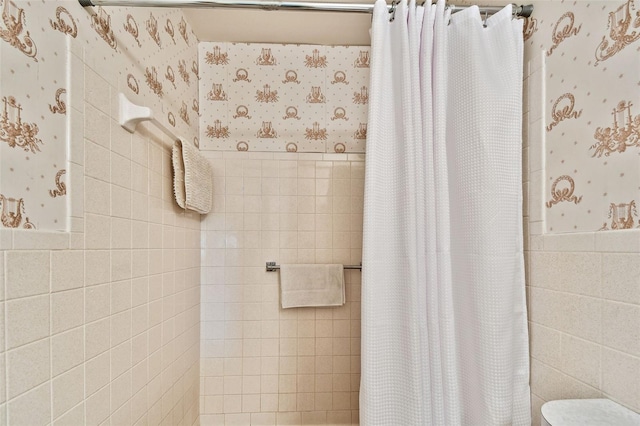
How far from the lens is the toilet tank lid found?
0.71m

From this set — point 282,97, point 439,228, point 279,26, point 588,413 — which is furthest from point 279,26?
point 588,413

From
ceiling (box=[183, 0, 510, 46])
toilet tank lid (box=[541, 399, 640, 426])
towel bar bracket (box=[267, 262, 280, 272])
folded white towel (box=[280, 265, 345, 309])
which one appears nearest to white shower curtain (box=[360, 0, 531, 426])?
toilet tank lid (box=[541, 399, 640, 426])

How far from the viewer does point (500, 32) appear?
1.02 m

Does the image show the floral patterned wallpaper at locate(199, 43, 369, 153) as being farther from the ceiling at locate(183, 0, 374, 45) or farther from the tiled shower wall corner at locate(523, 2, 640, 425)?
the tiled shower wall corner at locate(523, 2, 640, 425)

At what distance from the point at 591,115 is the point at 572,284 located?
0.46m

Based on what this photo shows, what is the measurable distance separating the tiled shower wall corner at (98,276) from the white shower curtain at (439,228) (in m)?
0.74

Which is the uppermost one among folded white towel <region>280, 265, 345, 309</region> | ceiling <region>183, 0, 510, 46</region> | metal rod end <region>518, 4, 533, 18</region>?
ceiling <region>183, 0, 510, 46</region>

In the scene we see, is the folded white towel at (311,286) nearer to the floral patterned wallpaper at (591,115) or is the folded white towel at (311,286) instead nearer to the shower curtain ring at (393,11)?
the floral patterned wallpaper at (591,115)

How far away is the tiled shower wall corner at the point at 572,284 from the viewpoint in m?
0.75

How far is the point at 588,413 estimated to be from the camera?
0.75 metres

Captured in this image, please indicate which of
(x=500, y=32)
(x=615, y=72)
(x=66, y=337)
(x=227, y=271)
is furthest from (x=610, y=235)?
(x=227, y=271)

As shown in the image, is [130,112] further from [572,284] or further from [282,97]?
[572,284]

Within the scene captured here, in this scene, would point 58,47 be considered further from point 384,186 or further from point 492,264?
point 492,264

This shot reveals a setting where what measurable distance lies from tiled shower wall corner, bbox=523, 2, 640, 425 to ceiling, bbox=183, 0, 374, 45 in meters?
0.88
